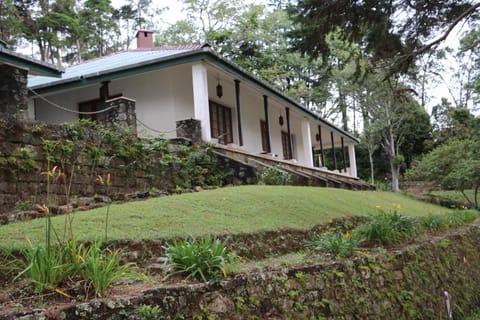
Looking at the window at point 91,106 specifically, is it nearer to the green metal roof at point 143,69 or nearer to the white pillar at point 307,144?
the green metal roof at point 143,69

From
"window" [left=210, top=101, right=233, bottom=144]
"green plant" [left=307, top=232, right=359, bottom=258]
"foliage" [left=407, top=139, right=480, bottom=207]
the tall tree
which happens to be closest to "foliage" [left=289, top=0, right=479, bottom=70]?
"green plant" [left=307, top=232, right=359, bottom=258]

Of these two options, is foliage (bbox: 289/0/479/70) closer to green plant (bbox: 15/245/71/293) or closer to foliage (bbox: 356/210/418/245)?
foliage (bbox: 356/210/418/245)

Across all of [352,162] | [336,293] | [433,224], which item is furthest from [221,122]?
[352,162]

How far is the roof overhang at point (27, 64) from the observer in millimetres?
10977

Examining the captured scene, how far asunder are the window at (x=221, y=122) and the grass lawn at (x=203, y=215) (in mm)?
5986

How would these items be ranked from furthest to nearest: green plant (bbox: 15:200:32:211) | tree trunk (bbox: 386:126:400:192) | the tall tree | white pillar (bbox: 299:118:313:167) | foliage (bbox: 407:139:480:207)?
the tall tree < tree trunk (bbox: 386:126:400:192) < foliage (bbox: 407:139:480:207) < white pillar (bbox: 299:118:313:167) < green plant (bbox: 15:200:32:211)

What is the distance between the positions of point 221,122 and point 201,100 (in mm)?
3550

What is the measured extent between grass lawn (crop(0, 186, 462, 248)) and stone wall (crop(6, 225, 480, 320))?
1.81m

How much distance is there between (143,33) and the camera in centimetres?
2025

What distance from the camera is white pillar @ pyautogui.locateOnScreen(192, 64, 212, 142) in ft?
43.5

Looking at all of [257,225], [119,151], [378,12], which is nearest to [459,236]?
[257,225]

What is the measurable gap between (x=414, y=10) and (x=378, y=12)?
2.63 feet

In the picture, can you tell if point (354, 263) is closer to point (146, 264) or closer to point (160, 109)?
point (146, 264)

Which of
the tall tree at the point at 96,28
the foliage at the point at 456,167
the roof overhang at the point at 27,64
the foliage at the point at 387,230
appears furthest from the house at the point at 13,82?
the tall tree at the point at 96,28
